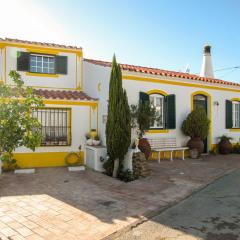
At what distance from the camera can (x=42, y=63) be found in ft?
43.2

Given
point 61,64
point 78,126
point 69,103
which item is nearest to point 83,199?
point 78,126

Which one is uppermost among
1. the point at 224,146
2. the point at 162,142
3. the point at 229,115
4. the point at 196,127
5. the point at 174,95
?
the point at 174,95

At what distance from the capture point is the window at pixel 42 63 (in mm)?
12961

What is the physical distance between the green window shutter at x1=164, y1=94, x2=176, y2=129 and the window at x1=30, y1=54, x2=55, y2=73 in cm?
578

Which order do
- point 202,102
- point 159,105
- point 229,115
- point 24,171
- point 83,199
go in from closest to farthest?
point 83,199 < point 24,171 < point 159,105 < point 202,102 < point 229,115

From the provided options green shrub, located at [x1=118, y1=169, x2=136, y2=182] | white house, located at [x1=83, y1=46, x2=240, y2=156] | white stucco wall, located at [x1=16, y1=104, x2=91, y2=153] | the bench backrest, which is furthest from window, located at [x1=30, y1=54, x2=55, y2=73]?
green shrub, located at [x1=118, y1=169, x2=136, y2=182]

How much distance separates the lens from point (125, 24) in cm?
1073

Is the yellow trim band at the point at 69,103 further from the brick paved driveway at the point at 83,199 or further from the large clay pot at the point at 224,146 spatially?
the large clay pot at the point at 224,146

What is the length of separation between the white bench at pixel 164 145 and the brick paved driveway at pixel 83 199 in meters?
0.96

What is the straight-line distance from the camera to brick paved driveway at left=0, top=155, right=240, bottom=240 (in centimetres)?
529

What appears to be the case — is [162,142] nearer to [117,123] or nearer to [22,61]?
[117,123]

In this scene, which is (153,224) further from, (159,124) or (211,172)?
(159,124)

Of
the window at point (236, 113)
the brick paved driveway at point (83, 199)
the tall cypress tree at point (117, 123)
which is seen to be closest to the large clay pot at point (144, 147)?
the brick paved driveway at point (83, 199)

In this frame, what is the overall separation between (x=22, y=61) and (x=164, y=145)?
25.4 feet
